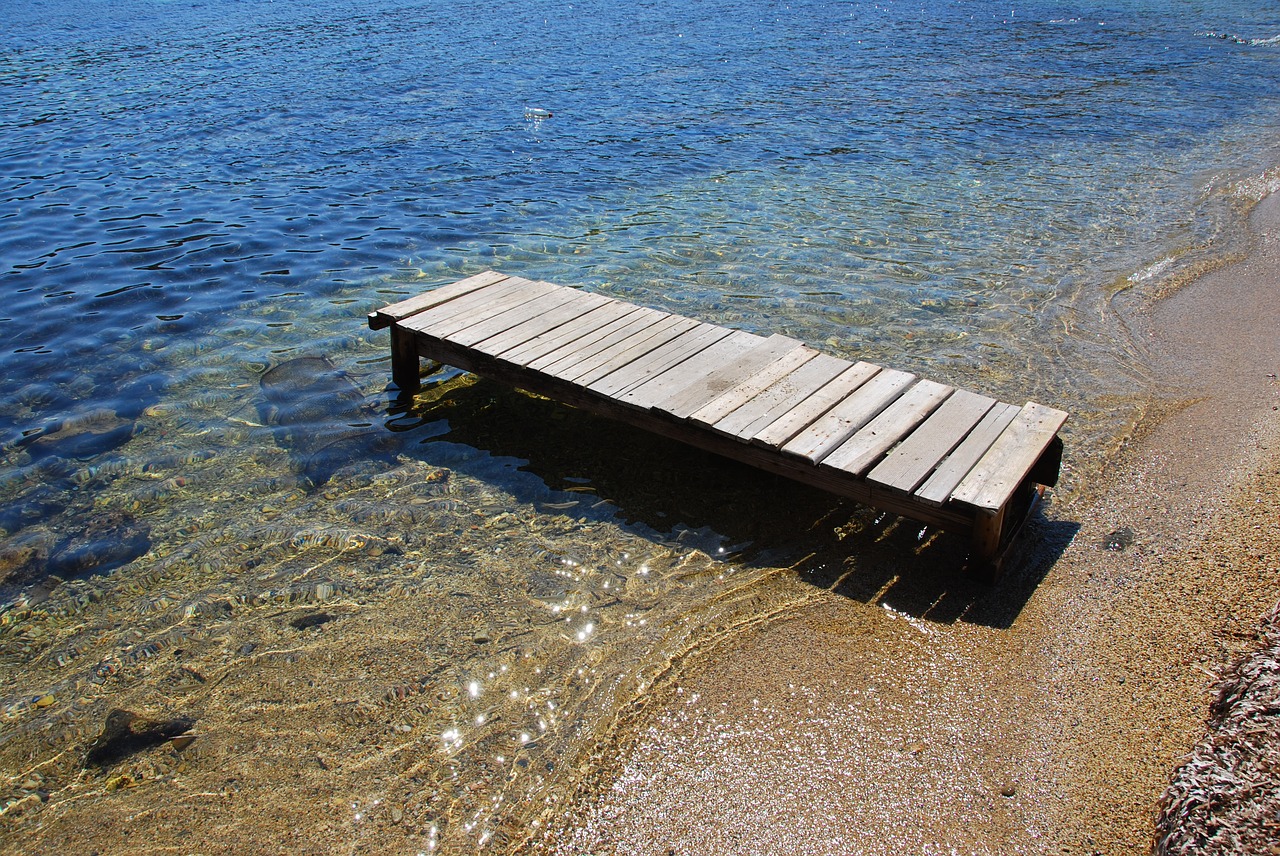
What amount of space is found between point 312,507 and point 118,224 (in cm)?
787

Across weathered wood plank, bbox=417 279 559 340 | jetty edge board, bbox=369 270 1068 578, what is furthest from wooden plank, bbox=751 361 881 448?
weathered wood plank, bbox=417 279 559 340

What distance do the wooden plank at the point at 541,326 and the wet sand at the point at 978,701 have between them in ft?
10.7

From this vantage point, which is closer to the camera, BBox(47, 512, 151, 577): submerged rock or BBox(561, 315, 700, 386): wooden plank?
BBox(47, 512, 151, 577): submerged rock

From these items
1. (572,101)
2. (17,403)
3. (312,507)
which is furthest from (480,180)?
(312,507)

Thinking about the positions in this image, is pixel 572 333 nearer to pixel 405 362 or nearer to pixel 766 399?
pixel 405 362

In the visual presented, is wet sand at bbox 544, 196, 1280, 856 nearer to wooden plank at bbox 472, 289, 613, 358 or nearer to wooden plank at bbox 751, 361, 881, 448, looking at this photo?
wooden plank at bbox 751, 361, 881, 448

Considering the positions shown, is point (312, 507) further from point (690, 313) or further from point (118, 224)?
point (118, 224)

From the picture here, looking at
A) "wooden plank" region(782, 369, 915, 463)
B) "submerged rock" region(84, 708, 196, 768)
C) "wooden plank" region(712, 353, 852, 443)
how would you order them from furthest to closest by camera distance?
1. "wooden plank" region(712, 353, 852, 443)
2. "wooden plank" region(782, 369, 915, 463)
3. "submerged rock" region(84, 708, 196, 768)

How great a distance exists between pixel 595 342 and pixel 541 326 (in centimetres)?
57

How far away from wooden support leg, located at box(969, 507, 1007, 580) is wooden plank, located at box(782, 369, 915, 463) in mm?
1043

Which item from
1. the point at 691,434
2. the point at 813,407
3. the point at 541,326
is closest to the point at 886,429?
the point at 813,407

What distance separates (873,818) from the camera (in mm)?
4020

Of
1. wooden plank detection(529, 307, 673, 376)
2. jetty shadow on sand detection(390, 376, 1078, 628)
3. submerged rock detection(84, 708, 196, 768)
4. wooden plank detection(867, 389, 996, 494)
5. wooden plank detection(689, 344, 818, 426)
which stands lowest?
submerged rock detection(84, 708, 196, 768)

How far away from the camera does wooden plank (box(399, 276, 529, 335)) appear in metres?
7.77
